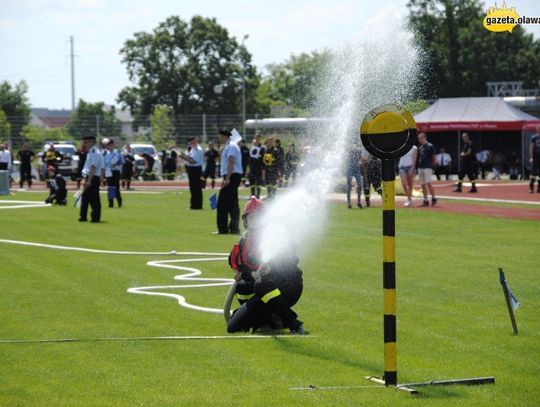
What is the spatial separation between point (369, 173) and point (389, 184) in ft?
76.2

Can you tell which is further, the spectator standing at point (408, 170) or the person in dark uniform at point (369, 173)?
the person in dark uniform at point (369, 173)

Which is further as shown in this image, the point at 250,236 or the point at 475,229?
the point at 475,229

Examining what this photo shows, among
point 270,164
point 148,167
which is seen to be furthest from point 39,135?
point 270,164

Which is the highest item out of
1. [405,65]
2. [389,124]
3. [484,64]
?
[484,64]

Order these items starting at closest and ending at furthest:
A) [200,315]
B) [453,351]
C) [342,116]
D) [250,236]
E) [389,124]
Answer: [389,124] → [453,351] → [250,236] → [200,315] → [342,116]

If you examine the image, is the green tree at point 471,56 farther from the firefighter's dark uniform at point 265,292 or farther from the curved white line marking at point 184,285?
the firefighter's dark uniform at point 265,292

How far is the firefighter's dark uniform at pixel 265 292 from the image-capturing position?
1034 centimetres

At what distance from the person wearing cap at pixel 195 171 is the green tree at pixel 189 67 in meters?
87.0

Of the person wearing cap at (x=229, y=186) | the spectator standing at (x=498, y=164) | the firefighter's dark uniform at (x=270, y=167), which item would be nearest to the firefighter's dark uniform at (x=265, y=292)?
the person wearing cap at (x=229, y=186)

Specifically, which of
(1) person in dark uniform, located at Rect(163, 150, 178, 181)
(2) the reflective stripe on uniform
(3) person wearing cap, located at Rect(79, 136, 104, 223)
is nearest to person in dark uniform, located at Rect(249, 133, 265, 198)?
(3) person wearing cap, located at Rect(79, 136, 104, 223)

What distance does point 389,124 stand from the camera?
816 centimetres

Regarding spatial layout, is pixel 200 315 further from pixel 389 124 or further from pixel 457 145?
pixel 457 145

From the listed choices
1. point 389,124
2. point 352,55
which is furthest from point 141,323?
point 352,55

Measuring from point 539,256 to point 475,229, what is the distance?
216 inches
